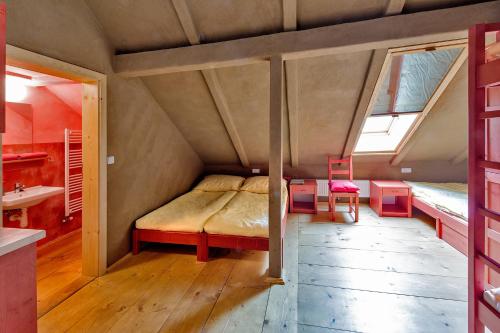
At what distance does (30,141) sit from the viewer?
9.09 ft

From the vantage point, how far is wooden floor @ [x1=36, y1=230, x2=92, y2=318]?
194cm

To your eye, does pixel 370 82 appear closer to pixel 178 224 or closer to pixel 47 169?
pixel 178 224

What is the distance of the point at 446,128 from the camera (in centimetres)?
345

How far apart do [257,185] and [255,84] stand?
1780 mm

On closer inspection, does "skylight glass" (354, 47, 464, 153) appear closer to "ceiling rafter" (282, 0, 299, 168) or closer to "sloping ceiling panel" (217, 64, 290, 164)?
"ceiling rafter" (282, 0, 299, 168)

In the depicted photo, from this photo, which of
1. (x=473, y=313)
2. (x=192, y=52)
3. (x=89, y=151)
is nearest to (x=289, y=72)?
(x=192, y=52)

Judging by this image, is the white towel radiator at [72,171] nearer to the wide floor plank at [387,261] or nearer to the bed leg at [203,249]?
the bed leg at [203,249]

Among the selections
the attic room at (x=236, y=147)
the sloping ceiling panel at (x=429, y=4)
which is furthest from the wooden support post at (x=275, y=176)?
the sloping ceiling panel at (x=429, y=4)

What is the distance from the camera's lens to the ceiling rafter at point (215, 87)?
2.01 metres

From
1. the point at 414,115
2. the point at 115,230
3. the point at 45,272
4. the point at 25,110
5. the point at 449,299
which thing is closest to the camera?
the point at 449,299

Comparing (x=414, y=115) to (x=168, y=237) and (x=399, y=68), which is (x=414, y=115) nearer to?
(x=399, y=68)

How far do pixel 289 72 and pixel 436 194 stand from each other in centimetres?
281

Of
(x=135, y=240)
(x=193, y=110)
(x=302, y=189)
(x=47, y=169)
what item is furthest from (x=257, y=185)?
(x=47, y=169)

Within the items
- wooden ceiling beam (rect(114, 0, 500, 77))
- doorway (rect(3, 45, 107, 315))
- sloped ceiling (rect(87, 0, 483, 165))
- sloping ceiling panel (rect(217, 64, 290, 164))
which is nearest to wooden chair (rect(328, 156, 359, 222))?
sloped ceiling (rect(87, 0, 483, 165))
